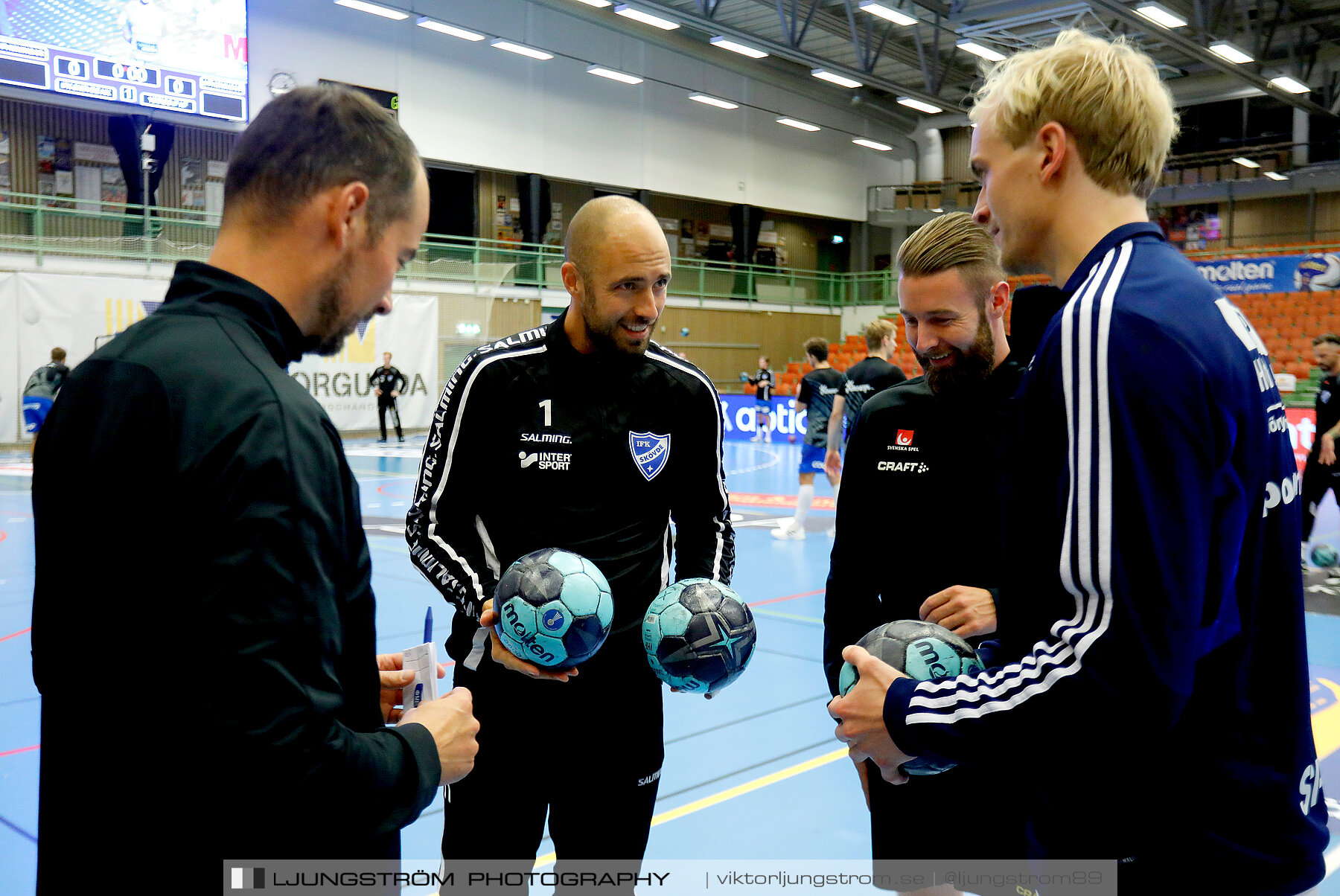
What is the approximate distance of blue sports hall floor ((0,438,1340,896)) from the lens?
3742 millimetres

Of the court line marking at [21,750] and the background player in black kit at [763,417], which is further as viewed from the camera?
the background player in black kit at [763,417]

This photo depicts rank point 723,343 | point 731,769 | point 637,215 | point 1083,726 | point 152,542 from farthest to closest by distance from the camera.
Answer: point 723,343 → point 731,769 → point 637,215 → point 1083,726 → point 152,542

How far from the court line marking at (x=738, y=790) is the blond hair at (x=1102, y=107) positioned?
9.27 feet

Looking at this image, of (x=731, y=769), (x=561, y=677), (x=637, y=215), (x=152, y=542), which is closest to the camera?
(x=152, y=542)

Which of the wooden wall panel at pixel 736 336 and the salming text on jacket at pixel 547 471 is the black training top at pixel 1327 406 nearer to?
the salming text on jacket at pixel 547 471

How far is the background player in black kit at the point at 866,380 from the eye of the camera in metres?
9.25

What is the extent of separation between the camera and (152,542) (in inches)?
49.6

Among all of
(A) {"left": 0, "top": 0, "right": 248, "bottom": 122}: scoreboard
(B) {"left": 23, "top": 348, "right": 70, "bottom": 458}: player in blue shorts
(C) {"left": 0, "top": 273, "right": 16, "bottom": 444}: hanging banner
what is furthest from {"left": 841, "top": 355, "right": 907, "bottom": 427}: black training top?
(A) {"left": 0, "top": 0, "right": 248, "bottom": 122}: scoreboard

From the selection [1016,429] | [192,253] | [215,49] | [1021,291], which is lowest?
[1016,429]

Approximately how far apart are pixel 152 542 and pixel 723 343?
28547 mm

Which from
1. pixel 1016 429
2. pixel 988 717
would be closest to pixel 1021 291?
pixel 1016 429

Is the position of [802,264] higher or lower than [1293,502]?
higher

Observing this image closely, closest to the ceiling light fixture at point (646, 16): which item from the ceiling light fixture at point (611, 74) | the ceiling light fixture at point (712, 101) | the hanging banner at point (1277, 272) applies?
the ceiling light fixture at point (611, 74)

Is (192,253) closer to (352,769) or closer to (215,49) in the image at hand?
(215,49)
